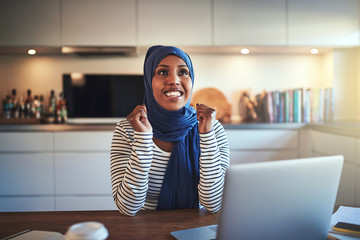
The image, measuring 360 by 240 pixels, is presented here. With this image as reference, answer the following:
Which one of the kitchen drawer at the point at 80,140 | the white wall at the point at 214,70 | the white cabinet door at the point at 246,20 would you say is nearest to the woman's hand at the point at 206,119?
the kitchen drawer at the point at 80,140

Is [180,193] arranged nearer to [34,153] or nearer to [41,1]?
[34,153]

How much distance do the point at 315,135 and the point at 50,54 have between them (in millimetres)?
2734

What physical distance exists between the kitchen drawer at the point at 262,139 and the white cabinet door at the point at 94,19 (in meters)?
1.41

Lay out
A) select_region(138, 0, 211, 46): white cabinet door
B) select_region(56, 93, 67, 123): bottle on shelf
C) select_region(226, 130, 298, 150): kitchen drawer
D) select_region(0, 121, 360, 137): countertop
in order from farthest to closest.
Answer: select_region(56, 93, 67, 123): bottle on shelf → select_region(138, 0, 211, 46): white cabinet door → select_region(226, 130, 298, 150): kitchen drawer → select_region(0, 121, 360, 137): countertop

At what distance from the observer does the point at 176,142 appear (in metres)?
1.37

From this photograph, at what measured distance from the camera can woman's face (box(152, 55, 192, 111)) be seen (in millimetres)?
1341

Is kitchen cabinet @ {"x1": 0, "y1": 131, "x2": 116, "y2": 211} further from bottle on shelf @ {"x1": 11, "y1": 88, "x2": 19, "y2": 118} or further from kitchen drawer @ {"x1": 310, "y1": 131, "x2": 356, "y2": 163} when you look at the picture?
kitchen drawer @ {"x1": 310, "y1": 131, "x2": 356, "y2": 163}

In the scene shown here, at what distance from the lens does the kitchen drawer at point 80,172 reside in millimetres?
2941

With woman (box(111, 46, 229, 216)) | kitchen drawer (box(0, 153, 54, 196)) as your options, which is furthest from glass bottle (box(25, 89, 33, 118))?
woman (box(111, 46, 229, 216))

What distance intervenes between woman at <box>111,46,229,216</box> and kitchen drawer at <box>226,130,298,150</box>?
63.7 inches

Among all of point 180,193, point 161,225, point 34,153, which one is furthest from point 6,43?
point 161,225

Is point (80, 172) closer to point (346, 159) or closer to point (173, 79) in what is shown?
point (173, 79)

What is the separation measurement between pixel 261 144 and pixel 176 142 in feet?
6.05

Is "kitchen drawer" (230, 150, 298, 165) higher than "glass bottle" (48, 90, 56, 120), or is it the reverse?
"glass bottle" (48, 90, 56, 120)
